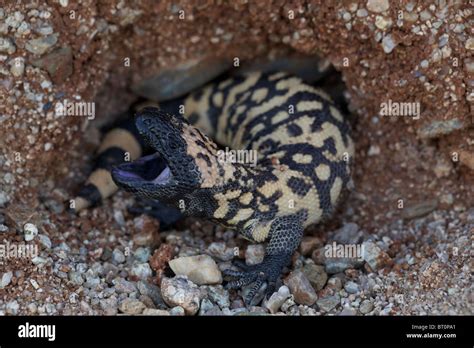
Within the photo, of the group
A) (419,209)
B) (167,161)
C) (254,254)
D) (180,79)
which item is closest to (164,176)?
(167,161)

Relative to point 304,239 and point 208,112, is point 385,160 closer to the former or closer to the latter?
point 304,239

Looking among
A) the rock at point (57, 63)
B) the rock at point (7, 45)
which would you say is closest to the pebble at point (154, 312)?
the rock at point (57, 63)

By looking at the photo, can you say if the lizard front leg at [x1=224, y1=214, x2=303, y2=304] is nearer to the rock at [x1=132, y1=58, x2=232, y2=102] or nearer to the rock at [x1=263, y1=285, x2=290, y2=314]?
the rock at [x1=263, y1=285, x2=290, y2=314]

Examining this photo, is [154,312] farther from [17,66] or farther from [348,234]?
[17,66]

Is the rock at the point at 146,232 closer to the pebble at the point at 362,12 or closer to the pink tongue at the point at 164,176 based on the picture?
the pink tongue at the point at 164,176

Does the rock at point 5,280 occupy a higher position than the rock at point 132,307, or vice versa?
the rock at point 5,280

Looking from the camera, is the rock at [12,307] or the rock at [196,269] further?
the rock at [196,269]
